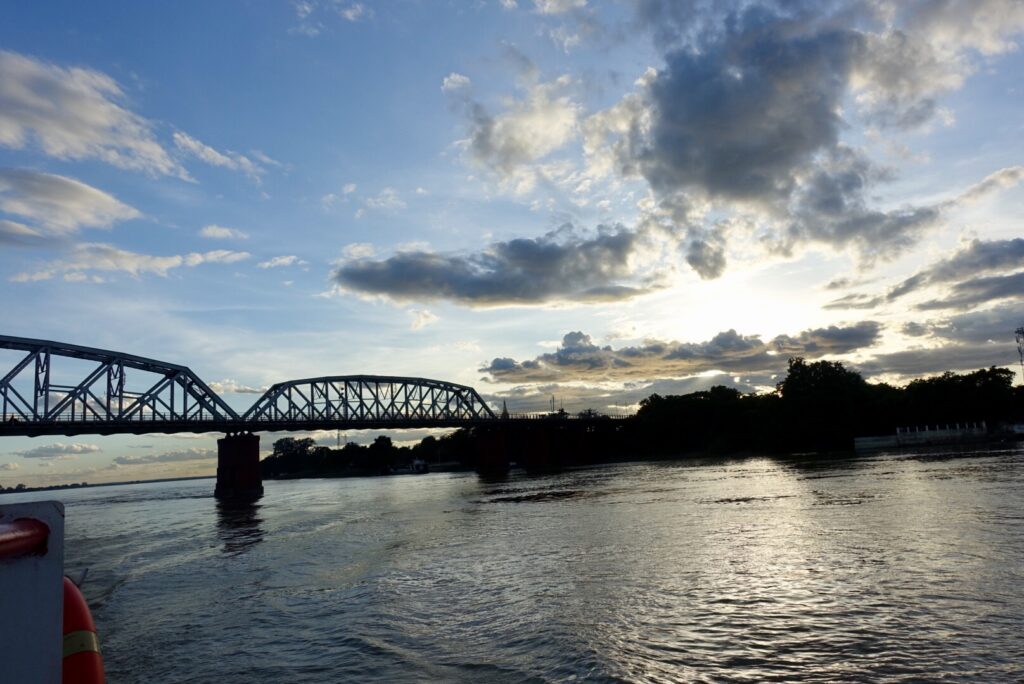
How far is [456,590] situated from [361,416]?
138184 mm

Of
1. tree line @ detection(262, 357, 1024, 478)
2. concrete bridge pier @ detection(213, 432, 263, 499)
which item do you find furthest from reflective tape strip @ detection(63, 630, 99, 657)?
tree line @ detection(262, 357, 1024, 478)

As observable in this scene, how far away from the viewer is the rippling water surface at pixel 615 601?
36.9 feet

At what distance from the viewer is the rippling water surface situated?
11.2 metres

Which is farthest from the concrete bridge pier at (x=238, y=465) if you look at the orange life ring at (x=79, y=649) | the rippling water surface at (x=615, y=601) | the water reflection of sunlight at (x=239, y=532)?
the orange life ring at (x=79, y=649)

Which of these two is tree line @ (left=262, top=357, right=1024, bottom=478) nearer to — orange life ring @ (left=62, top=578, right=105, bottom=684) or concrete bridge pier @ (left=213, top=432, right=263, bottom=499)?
concrete bridge pier @ (left=213, top=432, right=263, bottom=499)

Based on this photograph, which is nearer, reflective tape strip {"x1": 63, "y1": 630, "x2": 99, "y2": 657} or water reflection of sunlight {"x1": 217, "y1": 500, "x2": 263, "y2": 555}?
reflective tape strip {"x1": 63, "y1": 630, "x2": 99, "y2": 657}

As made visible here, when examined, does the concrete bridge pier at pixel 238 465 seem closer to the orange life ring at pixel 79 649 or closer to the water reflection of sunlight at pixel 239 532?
the water reflection of sunlight at pixel 239 532

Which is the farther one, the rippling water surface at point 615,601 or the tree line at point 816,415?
the tree line at point 816,415

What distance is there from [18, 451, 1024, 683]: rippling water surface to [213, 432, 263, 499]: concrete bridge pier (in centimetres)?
8440

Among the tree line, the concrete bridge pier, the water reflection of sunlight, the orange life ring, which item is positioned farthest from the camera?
the tree line

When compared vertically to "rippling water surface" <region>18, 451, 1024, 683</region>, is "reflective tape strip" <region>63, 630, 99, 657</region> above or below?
above

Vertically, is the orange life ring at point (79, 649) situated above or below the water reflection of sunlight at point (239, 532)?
above

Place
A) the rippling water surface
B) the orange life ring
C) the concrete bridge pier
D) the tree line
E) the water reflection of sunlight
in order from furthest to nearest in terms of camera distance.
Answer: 1. the tree line
2. the concrete bridge pier
3. the water reflection of sunlight
4. the rippling water surface
5. the orange life ring

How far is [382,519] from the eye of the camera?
45875 millimetres
